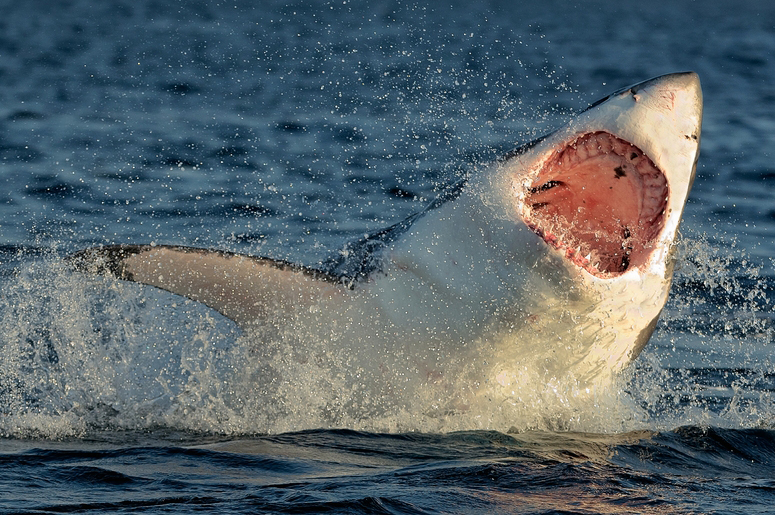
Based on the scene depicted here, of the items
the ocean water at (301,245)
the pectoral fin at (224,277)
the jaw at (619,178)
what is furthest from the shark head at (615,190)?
the pectoral fin at (224,277)

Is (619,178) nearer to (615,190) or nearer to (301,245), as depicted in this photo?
(615,190)

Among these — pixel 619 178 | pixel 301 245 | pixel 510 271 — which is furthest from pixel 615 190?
pixel 301 245

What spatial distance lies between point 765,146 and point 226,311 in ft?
44.9

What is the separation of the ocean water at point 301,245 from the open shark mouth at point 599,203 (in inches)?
14.2

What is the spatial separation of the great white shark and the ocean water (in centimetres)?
25

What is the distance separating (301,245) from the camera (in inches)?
389

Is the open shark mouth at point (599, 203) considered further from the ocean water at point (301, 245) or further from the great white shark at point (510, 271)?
the ocean water at point (301, 245)

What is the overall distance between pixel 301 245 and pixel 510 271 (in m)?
5.87

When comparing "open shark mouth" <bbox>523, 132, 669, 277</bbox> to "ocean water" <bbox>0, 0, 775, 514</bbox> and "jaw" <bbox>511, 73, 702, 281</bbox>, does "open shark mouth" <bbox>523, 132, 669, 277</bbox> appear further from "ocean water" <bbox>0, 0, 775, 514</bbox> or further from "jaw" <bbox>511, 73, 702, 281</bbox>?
"ocean water" <bbox>0, 0, 775, 514</bbox>

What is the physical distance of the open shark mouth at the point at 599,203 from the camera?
13.3 feet

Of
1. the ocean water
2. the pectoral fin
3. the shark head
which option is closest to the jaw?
the shark head

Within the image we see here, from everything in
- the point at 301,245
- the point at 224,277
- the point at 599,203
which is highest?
the point at 301,245

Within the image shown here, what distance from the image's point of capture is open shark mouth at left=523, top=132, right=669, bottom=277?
4051mm

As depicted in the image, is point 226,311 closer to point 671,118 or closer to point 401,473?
point 401,473
